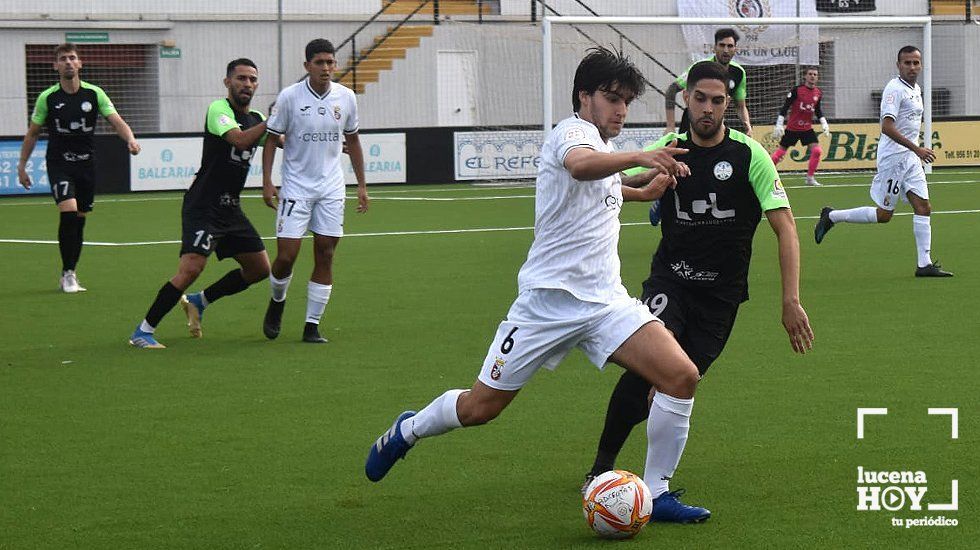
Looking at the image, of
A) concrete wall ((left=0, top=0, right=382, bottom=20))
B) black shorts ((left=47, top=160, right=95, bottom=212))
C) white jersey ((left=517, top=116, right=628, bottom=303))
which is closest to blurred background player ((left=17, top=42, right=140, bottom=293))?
black shorts ((left=47, top=160, right=95, bottom=212))

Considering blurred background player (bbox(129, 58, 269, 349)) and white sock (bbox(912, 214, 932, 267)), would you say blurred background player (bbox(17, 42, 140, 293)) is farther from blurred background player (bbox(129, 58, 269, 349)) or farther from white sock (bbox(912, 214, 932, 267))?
white sock (bbox(912, 214, 932, 267))

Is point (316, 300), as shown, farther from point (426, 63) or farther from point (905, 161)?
point (426, 63)

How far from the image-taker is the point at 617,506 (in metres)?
5.54

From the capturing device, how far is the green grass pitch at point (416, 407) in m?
5.85

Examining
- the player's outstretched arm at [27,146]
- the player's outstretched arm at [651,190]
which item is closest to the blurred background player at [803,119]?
the player's outstretched arm at [27,146]

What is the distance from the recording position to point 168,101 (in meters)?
33.4

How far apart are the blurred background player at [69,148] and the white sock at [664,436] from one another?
9.27 metres

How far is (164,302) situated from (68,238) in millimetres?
4015

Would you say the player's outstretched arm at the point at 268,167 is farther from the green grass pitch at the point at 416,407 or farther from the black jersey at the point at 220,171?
the green grass pitch at the point at 416,407

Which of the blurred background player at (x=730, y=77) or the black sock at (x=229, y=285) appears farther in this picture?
the blurred background player at (x=730, y=77)

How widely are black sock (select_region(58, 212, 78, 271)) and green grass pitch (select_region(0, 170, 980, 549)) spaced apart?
439 mm

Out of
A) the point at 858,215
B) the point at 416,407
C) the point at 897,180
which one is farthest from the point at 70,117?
the point at 897,180

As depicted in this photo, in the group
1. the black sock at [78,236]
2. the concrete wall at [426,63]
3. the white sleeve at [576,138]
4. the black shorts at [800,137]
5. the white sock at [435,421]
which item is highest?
the concrete wall at [426,63]

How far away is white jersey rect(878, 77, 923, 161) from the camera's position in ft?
47.4
